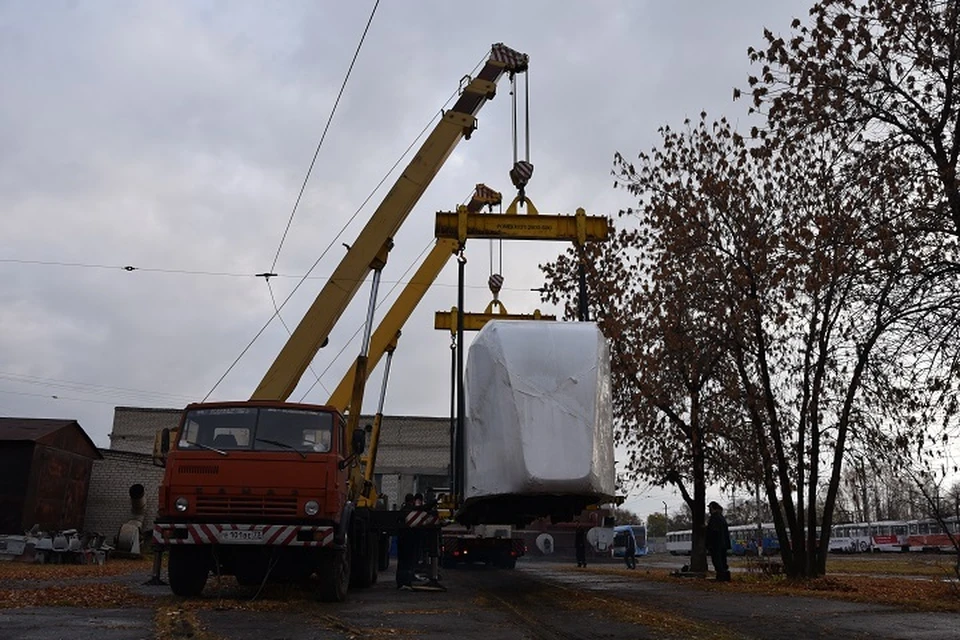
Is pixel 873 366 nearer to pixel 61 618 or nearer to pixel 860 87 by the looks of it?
pixel 860 87

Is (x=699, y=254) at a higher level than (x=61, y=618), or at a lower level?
higher

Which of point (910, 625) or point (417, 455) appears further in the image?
point (417, 455)

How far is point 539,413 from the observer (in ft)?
32.5

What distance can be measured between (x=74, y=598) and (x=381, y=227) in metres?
7.96

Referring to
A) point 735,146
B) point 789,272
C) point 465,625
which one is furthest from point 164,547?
point 735,146

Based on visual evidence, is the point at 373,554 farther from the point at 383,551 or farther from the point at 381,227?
the point at 381,227

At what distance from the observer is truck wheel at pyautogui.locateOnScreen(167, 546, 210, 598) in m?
10.4

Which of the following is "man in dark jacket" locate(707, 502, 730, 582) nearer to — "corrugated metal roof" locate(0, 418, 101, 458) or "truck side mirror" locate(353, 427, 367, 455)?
"truck side mirror" locate(353, 427, 367, 455)

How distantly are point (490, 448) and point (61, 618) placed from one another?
4.96m

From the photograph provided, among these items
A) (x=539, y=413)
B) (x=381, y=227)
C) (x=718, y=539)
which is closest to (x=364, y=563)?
(x=539, y=413)

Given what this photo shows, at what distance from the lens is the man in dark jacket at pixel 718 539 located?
16.0m

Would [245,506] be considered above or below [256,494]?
below

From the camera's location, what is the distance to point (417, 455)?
49.8 m

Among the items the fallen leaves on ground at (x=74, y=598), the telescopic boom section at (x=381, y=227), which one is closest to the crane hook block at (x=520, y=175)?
the telescopic boom section at (x=381, y=227)
